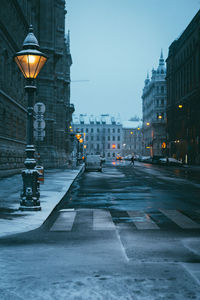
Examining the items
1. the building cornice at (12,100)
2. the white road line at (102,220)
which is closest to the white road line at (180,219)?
the white road line at (102,220)

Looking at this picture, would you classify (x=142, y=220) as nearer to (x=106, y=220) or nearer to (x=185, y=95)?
(x=106, y=220)

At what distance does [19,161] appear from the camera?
33.6 metres

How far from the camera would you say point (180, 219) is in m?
10.0

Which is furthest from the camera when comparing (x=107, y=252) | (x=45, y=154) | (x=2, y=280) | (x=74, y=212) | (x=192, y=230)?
(x=45, y=154)

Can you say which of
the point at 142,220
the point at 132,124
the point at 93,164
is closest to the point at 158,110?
the point at 132,124

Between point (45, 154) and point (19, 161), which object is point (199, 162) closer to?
point (45, 154)

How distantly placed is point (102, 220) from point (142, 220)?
917 mm

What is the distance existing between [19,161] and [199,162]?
38.7 metres

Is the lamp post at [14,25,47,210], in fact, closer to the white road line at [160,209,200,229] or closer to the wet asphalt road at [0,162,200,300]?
the wet asphalt road at [0,162,200,300]

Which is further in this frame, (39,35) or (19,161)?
(39,35)

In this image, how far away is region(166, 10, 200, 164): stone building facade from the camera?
69.5 meters

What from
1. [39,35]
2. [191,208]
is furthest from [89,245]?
[39,35]

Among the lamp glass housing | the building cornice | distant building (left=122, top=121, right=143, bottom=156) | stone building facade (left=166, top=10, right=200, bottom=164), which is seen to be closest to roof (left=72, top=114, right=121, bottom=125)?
distant building (left=122, top=121, right=143, bottom=156)

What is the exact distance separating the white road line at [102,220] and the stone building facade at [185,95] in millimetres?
47511
